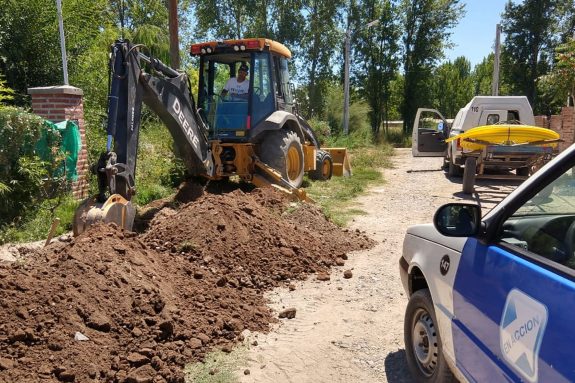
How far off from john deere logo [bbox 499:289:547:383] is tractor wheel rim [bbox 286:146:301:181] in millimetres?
8462

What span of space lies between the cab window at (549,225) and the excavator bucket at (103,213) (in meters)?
4.17

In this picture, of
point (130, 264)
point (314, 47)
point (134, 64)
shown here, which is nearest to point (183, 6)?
point (314, 47)

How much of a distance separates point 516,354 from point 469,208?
83 centimetres

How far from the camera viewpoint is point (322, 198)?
11.3 metres

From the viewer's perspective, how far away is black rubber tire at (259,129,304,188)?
991 centimetres

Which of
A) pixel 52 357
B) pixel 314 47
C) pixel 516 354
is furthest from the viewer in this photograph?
pixel 314 47

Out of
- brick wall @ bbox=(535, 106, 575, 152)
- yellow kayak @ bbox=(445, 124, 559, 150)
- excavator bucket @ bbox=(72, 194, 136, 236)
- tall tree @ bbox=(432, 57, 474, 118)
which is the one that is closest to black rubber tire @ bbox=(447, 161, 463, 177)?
yellow kayak @ bbox=(445, 124, 559, 150)

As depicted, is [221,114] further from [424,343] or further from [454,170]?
[454,170]

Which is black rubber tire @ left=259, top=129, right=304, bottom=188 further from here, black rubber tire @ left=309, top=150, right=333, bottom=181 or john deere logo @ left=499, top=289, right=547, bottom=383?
john deere logo @ left=499, top=289, right=547, bottom=383

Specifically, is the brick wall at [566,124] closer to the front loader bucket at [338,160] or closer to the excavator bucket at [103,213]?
the front loader bucket at [338,160]

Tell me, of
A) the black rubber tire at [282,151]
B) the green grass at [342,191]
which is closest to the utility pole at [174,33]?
the green grass at [342,191]

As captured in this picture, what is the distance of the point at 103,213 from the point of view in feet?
17.8

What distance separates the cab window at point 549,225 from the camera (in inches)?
90.7

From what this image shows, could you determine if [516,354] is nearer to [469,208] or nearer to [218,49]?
[469,208]
